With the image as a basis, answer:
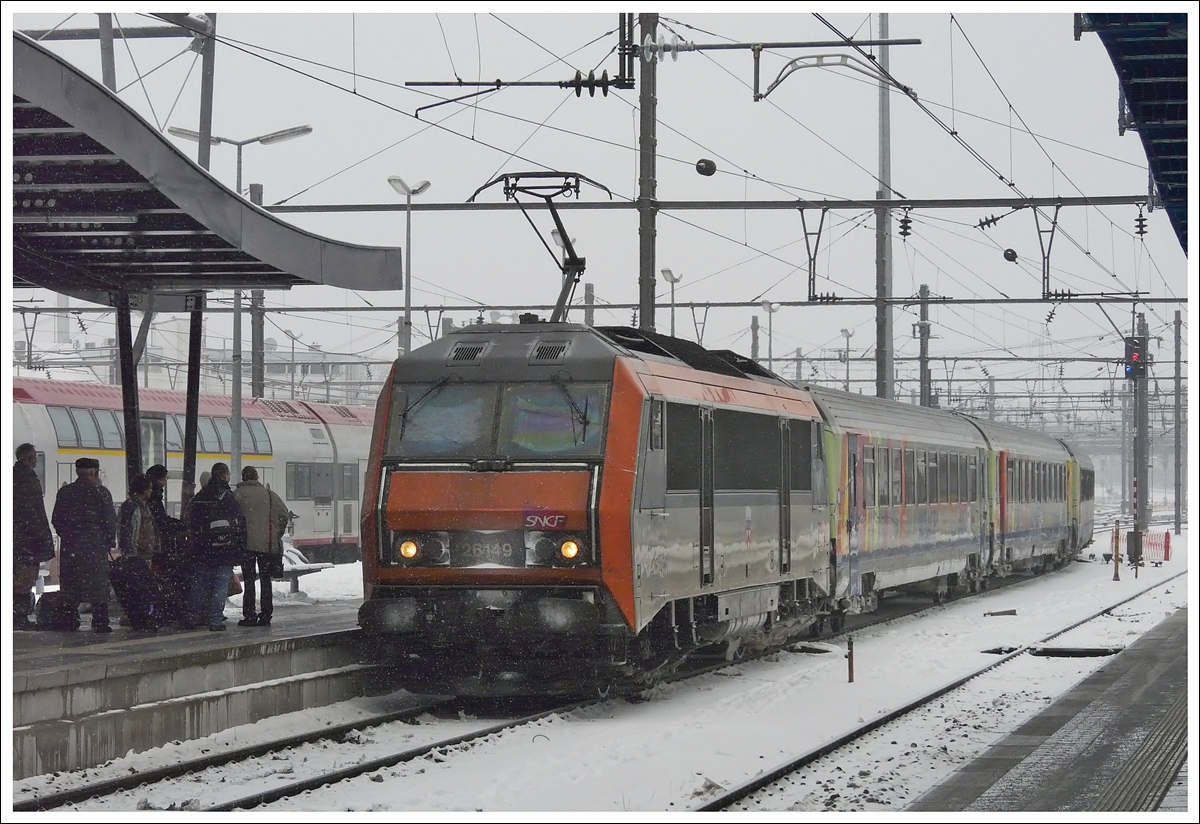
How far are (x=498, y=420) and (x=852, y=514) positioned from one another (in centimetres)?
800

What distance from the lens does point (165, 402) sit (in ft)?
101

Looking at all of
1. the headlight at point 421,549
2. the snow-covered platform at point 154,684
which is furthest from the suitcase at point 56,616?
the headlight at point 421,549

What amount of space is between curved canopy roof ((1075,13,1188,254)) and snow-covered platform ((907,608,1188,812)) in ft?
14.7

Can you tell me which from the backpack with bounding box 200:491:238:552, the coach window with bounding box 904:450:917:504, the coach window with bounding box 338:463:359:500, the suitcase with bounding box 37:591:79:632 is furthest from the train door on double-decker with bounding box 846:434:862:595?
the coach window with bounding box 338:463:359:500

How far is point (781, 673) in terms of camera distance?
55.2ft

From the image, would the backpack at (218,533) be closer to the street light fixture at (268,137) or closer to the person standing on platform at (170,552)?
the person standing on platform at (170,552)

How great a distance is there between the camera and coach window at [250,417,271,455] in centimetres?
3366

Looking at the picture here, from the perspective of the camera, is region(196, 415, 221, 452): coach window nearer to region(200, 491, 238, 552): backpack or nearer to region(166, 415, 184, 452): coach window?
region(166, 415, 184, 452): coach window

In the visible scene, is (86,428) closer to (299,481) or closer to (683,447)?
(299,481)

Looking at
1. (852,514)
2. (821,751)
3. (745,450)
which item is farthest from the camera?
(852,514)

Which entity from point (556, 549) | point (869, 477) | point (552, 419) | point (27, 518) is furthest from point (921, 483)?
point (27, 518)

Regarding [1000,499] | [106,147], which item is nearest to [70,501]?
[106,147]

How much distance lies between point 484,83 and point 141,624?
23.3 feet

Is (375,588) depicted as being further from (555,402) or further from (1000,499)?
(1000,499)
